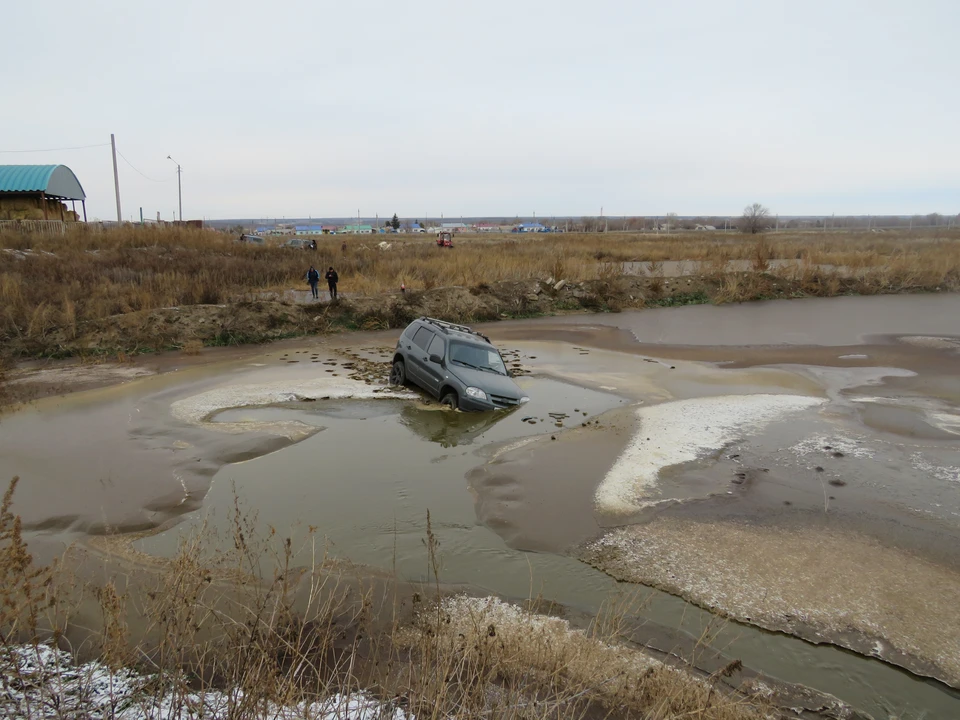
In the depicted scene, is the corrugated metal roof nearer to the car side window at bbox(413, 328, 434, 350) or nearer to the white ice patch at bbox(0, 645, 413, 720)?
the car side window at bbox(413, 328, 434, 350)

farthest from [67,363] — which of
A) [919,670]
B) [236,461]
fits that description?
[919,670]

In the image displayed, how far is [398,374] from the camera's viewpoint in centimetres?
1577

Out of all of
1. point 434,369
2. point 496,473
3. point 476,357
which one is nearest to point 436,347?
point 434,369

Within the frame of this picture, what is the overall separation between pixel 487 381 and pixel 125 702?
10.1 metres

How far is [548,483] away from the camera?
10039 millimetres

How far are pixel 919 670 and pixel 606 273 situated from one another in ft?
94.3

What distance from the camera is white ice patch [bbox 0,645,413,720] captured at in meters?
3.86

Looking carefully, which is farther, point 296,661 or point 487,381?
point 487,381

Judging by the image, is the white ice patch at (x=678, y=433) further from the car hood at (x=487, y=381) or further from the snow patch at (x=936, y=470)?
the car hood at (x=487, y=381)

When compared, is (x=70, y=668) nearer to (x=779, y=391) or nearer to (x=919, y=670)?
(x=919, y=670)

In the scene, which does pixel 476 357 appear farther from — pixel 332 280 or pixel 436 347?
pixel 332 280

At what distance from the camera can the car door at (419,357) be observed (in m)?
14.7

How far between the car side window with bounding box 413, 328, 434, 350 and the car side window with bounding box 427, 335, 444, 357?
0.20m

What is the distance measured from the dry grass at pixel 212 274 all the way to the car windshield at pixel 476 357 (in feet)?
43.3
